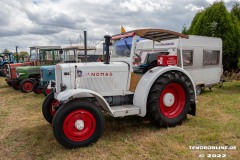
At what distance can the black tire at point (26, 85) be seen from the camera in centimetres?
992

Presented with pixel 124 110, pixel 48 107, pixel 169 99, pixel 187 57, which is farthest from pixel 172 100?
pixel 187 57

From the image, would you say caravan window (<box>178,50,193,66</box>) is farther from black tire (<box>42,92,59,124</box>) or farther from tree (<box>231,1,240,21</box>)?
tree (<box>231,1,240,21</box>)

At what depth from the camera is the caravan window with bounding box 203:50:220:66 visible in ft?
28.7

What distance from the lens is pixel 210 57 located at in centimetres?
894

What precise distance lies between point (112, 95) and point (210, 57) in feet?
19.2

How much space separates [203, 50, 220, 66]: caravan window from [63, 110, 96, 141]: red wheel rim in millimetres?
6253

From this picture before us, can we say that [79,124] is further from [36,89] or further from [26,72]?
[26,72]

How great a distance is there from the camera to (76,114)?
3.85 m

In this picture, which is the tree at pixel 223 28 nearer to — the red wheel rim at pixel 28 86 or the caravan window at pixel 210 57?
the caravan window at pixel 210 57

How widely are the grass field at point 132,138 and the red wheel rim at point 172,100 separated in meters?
0.34

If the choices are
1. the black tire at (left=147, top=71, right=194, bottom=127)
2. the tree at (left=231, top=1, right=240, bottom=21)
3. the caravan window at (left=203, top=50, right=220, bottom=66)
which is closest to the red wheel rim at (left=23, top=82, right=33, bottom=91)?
the black tire at (left=147, top=71, right=194, bottom=127)

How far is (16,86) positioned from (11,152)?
761 cm

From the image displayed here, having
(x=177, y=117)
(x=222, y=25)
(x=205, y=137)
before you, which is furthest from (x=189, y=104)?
(x=222, y=25)

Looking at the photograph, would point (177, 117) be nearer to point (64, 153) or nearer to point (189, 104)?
point (189, 104)
